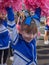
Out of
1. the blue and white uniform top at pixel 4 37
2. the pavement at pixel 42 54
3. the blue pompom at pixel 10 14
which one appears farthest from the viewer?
the pavement at pixel 42 54

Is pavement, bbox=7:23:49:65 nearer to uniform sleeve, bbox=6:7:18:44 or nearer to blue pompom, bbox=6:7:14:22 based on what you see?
uniform sleeve, bbox=6:7:18:44

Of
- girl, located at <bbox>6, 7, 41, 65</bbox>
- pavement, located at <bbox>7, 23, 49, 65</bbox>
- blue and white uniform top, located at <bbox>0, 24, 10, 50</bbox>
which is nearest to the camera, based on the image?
girl, located at <bbox>6, 7, 41, 65</bbox>

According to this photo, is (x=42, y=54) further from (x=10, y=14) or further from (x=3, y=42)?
(x=10, y=14)

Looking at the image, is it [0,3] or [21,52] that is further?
[21,52]

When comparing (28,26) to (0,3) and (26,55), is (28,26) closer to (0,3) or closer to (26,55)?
(26,55)

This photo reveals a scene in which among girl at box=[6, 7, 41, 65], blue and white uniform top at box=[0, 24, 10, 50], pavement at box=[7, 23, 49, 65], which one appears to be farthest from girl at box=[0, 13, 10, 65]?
pavement at box=[7, 23, 49, 65]

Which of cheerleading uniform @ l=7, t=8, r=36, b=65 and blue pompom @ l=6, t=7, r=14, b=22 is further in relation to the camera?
cheerleading uniform @ l=7, t=8, r=36, b=65

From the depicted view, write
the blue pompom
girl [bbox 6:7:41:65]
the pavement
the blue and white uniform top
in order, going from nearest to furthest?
1. the blue pompom
2. girl [bbox 6:7:41:65]
3. the blue and white uniform top
4. the pavement

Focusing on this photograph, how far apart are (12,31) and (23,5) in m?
0.39

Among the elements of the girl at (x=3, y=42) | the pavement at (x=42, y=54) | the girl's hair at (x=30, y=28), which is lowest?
the pavement at (x=42, y=54)

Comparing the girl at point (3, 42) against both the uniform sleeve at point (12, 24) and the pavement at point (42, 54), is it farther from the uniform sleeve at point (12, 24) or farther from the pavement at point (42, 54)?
the pavement at point (42, 54)

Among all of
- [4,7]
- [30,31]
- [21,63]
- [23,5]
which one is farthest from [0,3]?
[21,63]

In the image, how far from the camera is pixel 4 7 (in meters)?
4.09

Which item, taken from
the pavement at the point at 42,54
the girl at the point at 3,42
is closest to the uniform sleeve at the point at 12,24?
the girl at the point at 3,42
